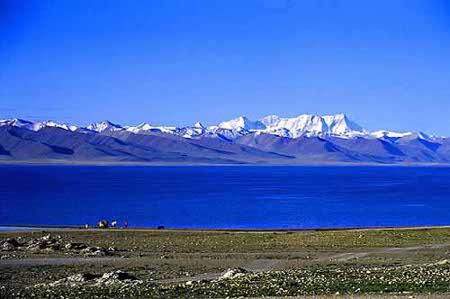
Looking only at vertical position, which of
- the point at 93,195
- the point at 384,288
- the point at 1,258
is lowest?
the point at 93,195

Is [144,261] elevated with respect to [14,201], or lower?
elevated

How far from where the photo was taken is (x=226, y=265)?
1395 inches

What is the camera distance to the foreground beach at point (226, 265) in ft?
78.6

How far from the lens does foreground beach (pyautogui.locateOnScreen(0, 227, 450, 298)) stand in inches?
944

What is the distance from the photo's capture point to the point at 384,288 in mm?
23500

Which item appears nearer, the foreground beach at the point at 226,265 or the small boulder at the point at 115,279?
the foreground beach at the point at 226,265

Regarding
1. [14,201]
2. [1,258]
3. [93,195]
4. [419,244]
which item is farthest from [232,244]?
[93,195]

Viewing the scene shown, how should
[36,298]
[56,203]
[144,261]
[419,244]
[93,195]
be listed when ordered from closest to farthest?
[36,298] → [144,261] → [419,244] → [56,203] → [93,195]

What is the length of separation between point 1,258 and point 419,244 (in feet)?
81.6

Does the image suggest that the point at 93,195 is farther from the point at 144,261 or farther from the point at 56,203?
the point at 144,261

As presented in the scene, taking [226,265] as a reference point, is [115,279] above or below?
above

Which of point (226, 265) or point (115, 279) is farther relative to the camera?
point (226, 265)

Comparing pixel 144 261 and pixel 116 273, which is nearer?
pixel 116 273

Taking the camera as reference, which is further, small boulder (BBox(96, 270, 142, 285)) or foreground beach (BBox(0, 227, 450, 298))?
small boulder (BBox(96, 270, 142, 285))
